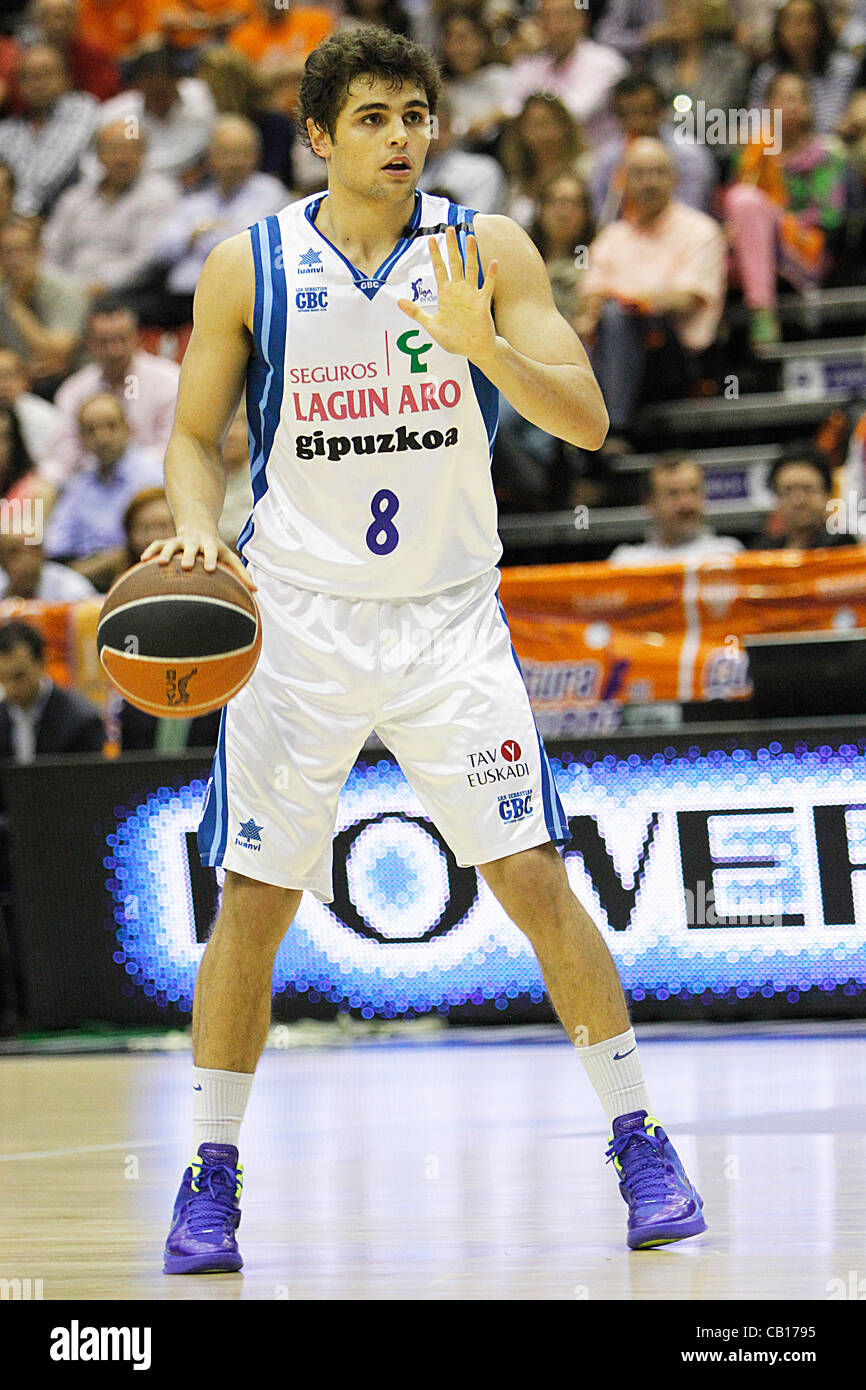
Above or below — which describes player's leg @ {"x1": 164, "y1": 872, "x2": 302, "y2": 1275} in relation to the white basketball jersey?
below

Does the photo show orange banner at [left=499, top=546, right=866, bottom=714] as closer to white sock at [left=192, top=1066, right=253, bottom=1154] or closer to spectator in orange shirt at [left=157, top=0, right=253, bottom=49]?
white sock at [left=192, top=1066, right=253, bottom=1154]

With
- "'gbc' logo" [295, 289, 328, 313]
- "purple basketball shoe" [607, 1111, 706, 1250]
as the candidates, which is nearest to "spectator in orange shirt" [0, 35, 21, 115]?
"'gbc' logo" [295, 289, 328, 313]

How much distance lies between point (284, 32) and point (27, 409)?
131 inches

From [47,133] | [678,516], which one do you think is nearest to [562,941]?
[678,516]

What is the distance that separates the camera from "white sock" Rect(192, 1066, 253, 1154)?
330cm

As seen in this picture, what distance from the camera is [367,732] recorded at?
135 inches

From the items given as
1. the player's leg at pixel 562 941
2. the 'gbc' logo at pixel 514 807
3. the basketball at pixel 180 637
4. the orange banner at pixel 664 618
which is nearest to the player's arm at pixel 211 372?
the basketball at pixel 180 637

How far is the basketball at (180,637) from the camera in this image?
3.20m

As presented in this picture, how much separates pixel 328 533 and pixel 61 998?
178 inches

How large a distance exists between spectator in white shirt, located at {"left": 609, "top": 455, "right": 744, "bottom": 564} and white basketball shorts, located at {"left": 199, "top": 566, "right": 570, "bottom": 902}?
17.1 feet

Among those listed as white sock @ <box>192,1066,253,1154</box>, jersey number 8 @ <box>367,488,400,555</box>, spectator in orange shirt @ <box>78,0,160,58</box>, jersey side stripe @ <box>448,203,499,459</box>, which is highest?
spectator in orange shirt @ <box>78,0,160,58</box>

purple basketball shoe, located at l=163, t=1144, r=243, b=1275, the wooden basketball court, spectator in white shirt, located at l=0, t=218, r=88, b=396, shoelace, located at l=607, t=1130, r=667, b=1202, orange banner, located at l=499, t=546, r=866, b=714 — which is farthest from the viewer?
spectator in white shirt, located at l=0, t=218, r=88, b=396

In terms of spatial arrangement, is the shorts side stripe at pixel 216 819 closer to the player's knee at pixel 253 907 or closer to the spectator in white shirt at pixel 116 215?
the player's knee at pixel 253 907
